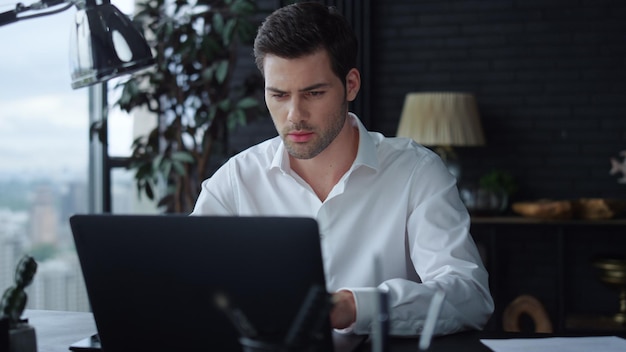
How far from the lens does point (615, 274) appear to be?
3922 mm

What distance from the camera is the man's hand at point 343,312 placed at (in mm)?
1328

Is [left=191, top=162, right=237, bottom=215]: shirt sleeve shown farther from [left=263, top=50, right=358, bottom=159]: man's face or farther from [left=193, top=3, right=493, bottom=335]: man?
[left=263, top=50, right=358, bottom=159]: man's face

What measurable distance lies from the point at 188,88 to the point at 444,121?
1353 millimetres

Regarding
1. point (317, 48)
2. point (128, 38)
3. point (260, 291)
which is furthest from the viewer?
point (317, 48)

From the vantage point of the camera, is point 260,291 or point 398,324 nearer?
point 260,291

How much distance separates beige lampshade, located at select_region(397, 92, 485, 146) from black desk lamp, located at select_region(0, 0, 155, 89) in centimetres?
265

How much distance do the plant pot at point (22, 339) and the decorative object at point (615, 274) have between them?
3315 mm

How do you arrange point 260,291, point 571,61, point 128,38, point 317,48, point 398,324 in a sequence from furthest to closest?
point 571,61 < point 317,48 < point 128,38 < point 398,324 < point 260,291

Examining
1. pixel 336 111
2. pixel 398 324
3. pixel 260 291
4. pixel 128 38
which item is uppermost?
pixel 128 38

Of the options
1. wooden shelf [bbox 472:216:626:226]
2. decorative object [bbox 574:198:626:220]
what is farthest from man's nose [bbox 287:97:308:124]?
decorative object [bbox 574:198:626:220]

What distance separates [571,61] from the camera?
4430mm

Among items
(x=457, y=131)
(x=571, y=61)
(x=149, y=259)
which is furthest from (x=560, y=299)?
(x=149, y=259)

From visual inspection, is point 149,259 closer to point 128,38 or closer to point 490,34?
point 128,38

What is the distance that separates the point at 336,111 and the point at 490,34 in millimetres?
2826
